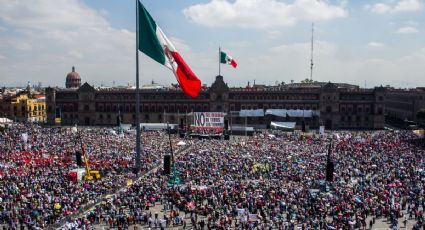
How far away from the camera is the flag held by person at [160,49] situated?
23188 millimetres

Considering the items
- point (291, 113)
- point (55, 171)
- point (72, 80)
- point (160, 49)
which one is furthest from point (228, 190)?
point (72, 80)

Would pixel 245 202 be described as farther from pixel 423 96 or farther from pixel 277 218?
pixel 423 96

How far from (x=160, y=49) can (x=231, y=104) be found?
70853mm

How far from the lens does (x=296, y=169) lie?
38.5 m

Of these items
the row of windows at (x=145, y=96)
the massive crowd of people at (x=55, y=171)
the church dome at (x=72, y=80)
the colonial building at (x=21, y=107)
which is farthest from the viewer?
the church dome at (x=72, y=80)

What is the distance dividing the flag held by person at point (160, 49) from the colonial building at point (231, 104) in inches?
2375

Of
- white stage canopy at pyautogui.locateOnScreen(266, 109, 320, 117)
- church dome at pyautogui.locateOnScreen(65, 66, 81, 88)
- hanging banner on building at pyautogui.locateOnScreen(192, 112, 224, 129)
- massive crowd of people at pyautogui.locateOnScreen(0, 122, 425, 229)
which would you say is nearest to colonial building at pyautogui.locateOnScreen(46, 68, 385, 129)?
white stage canopy at pyautogui.locateOnScreen(266, 109, 320, 117)

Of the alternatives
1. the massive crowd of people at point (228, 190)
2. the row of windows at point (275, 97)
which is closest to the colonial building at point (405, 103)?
the row of windows at point (275, 97)

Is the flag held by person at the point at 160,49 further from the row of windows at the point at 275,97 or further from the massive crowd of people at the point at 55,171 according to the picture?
the row of windows at the point at 275,97

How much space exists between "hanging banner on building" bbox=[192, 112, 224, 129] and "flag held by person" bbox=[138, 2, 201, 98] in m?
44.1

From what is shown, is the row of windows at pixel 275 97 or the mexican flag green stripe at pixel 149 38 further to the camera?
the row of windows at pixel 275 97

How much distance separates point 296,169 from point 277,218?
1264 centimetres

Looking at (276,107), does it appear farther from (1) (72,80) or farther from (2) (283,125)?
(1) (72,80)

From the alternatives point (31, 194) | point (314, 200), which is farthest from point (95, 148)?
point (314, 200)
